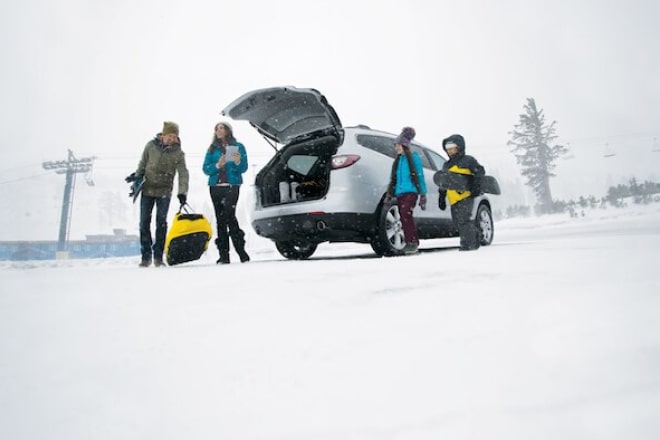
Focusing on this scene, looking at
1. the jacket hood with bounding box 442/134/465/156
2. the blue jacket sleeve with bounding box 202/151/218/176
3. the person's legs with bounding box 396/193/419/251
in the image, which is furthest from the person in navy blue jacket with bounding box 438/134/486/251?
the blue jacket sleeve with bounding box 202/151/218/176

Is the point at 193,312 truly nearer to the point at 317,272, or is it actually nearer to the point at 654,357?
the point at 317,272

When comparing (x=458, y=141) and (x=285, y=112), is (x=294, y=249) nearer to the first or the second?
(x=285, y=112)

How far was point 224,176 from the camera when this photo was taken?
5098 millimetres

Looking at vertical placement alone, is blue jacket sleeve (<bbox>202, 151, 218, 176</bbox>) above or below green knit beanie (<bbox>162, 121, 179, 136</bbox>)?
below

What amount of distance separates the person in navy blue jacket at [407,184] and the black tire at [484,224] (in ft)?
5.73

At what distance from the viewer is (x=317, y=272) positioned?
126 inches

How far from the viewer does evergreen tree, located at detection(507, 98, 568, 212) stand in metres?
38.7

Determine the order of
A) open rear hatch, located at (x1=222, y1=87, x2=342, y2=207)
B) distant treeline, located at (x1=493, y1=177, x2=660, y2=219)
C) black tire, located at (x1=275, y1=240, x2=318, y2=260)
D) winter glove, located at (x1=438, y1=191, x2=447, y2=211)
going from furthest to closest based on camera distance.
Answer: distant treeline, located at (x1=493, y1=177, x2=660, y2=219) → black tire, located at (x1=275, y1=240, x2=318, y2=260) → winter glove, located at (x1=438, y1=191, x2=447, y2=211) → open rear hatch, located at (x1=222, y1=87, x2=342, y2=207)

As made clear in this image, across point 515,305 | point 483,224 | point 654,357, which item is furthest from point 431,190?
point 654,357

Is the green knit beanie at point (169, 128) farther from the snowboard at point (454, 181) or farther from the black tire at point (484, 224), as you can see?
the black tire at point (484, 224)

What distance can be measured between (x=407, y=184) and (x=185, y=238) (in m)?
2.66

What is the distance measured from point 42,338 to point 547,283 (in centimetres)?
240

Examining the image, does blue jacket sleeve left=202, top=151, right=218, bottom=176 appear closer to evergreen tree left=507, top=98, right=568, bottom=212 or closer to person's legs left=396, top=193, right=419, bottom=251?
person's legs left=396, top=193, right=419, bottom=251

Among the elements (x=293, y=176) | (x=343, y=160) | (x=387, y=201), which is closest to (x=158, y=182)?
(x=293, y=176)
